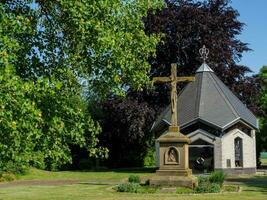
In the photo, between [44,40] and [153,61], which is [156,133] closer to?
[153,61]

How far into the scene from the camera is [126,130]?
41.5m

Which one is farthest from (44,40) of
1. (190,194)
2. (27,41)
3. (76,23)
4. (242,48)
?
(242,48)

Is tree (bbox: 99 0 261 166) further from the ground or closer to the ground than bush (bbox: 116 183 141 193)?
further from the ground

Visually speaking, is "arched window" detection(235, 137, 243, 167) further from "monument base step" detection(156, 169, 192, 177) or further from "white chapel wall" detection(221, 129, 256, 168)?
"monument base step" detection(156, 169, 192, 177)

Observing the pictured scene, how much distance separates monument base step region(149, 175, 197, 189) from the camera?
21344mm

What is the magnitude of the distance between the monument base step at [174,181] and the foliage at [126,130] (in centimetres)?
1724

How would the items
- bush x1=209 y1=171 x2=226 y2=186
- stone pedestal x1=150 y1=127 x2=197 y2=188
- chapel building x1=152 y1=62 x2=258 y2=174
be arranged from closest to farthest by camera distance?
stone pedestal x1=150 y1=127 x2=197 y2=188
bush x1=209 y1=171 x2=226 y2=186
chapel building x1=152 y1=62 x2=258 y2=174

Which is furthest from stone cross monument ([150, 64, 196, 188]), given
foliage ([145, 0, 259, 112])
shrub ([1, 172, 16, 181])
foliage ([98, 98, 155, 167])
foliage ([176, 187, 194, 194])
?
foliage ([145, 0, 259, 112])

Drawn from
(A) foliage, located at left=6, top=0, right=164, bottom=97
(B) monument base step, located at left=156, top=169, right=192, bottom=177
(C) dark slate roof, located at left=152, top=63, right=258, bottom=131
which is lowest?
(B) monument base step, located at left=156, top=169, right=192, bottom=177

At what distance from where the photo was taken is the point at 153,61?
42.8 metres

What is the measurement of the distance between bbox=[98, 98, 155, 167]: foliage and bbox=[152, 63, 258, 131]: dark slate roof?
5.06 ft

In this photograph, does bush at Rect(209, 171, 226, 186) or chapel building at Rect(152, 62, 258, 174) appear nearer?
bush at Rect(209, 171, 226, 186)

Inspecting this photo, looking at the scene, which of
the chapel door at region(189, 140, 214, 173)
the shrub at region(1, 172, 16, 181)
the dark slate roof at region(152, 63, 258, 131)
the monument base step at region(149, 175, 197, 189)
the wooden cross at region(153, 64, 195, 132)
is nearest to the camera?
the monument base step at region(149, 175, 197, 189)

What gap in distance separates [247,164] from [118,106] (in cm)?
1056
